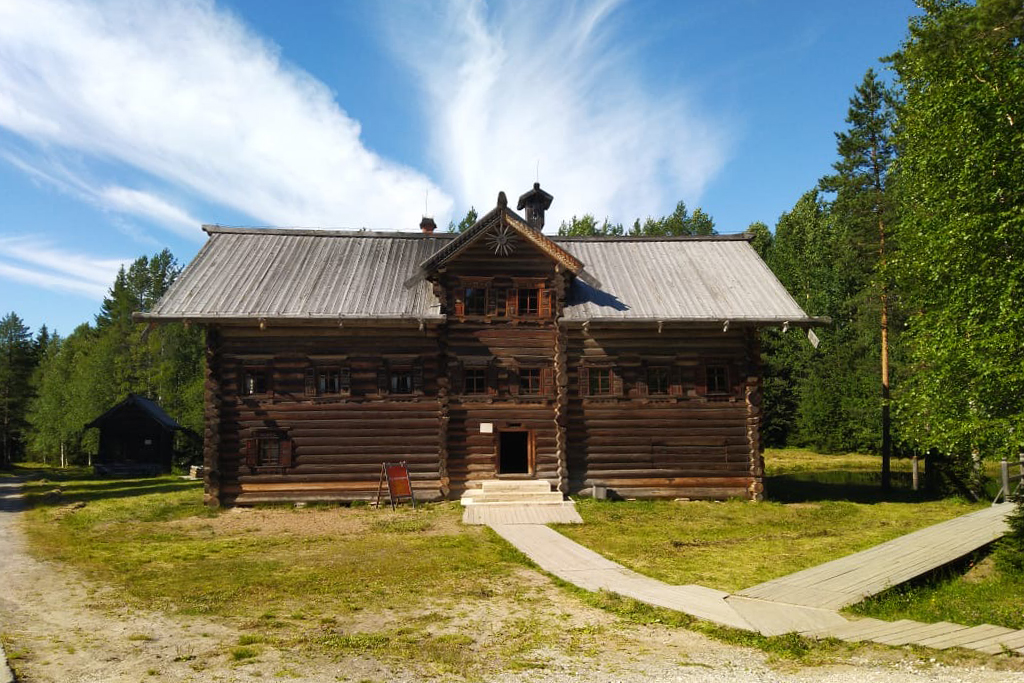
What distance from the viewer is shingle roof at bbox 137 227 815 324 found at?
20312mm

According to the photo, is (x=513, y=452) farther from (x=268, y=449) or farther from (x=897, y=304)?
(x=897, y=304)

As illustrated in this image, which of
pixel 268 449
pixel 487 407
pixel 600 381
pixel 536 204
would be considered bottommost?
pixel 268 449

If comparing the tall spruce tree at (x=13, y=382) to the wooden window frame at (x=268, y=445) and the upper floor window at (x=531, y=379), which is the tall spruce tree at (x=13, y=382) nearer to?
the wooden window frame at (x=268, y=445)

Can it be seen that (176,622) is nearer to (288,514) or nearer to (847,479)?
(288,514)

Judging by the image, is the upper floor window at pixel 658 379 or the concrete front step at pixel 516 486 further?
the upper floor window at pixel 658 379

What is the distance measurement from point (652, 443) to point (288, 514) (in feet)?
40.5

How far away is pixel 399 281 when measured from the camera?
22.1m

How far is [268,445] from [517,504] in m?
8.72

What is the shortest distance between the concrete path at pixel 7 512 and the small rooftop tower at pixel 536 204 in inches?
864

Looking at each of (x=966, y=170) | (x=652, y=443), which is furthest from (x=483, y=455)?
(x=966, y=170)

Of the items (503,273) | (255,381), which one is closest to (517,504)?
(503,273)

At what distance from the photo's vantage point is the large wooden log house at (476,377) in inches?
789

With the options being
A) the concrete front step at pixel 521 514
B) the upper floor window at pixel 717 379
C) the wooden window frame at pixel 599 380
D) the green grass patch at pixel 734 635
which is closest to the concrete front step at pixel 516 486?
the concrete front step at pixel 521 514

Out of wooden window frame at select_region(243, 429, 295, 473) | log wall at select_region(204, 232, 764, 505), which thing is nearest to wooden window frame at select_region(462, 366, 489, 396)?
log wall at select_region(204, 232, 764, 505)
